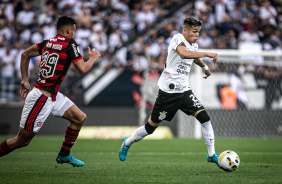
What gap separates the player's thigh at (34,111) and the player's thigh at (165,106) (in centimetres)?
171

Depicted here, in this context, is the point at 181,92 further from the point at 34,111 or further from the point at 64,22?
the point at 34,111

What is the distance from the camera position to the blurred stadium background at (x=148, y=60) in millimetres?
14578

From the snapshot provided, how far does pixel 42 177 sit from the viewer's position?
627 cm

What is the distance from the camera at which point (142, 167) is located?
746 centimetres

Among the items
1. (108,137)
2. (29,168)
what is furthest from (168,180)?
(108,137)

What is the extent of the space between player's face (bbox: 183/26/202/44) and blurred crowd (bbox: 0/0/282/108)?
25.9 feet

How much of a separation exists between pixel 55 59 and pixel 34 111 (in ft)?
2.46

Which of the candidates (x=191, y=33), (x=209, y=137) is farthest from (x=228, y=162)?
(x=191, y=33)

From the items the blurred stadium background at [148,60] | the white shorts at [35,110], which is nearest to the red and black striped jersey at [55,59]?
the white shorts at [35,110]

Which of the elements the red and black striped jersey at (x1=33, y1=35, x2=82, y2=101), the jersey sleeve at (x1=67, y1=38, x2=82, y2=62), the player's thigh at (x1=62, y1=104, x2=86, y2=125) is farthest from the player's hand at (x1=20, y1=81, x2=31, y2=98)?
the jersey sleeve at (x1=67, y1=38, x2=82, y2=62)

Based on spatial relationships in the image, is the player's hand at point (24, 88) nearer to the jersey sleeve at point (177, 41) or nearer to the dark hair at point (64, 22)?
the dark hair at point (64, 22)

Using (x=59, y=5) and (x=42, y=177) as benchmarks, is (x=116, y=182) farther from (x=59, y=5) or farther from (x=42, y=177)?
(x=59, y=5)

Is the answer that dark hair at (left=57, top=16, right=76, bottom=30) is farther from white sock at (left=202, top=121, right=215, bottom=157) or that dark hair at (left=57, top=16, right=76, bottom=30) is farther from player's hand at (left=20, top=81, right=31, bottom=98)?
white sock at (left=202, top=121, right=215, bottom=157)

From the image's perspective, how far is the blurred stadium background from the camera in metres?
14.6
